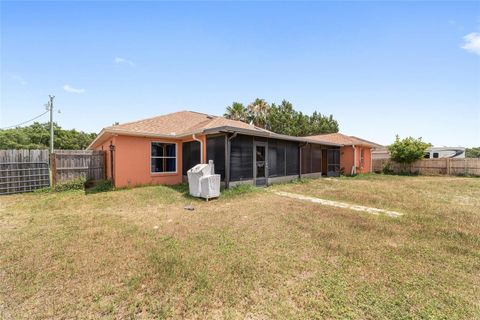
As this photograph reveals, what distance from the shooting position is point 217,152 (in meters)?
8.77

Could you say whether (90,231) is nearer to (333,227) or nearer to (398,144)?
(333,227)

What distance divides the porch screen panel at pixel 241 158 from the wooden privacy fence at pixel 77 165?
727 cm

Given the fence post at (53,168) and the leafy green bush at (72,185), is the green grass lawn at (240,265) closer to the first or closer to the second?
the leafy green bush at (72,185)

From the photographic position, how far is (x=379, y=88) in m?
10.7

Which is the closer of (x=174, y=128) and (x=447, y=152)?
(x=174, y=128)

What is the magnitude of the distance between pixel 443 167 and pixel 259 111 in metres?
18.8

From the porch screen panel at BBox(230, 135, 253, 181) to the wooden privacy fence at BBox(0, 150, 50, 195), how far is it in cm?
837

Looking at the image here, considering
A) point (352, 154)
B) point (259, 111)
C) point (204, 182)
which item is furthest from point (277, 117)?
point (204, 182)

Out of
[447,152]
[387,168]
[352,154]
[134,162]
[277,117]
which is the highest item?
[277,117]

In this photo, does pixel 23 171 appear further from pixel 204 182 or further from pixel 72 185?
pixel 204 182

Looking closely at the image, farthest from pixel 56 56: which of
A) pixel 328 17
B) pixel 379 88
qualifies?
pixel 379 88

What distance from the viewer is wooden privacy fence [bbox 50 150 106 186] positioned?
9.05m

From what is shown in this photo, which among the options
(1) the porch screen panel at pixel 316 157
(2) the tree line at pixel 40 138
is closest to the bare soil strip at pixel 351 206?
(1) the porch screen panel at pixel 316 157

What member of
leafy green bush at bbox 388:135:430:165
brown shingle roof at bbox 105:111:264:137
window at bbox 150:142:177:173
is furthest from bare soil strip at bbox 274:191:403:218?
leafy green bush at bbox 388:135:430:165
